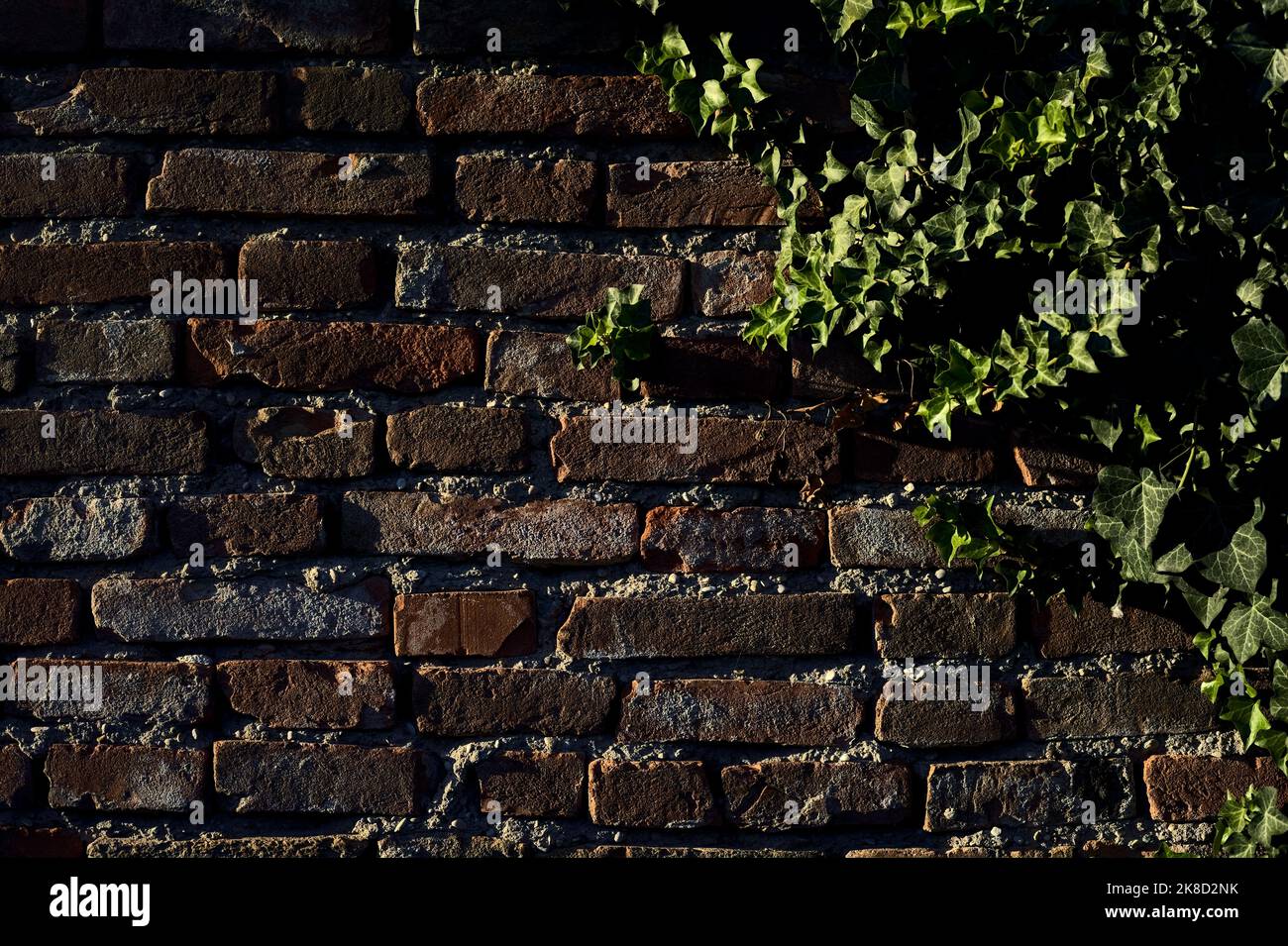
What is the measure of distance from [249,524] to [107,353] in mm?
227

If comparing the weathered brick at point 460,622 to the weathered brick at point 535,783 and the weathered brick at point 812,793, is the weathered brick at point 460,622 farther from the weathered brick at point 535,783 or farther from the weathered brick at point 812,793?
the weathered brick at point 812,793

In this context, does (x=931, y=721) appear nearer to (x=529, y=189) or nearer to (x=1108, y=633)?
(x=1108, y=633)

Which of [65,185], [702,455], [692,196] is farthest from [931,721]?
[65,185]

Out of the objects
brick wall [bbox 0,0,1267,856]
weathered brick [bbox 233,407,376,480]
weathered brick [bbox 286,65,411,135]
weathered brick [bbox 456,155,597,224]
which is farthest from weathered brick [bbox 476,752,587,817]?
weathered brick [bbox 286,65,411,135]

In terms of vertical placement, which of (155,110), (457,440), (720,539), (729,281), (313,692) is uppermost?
(155,110)

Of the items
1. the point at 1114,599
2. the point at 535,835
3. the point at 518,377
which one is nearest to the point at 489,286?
the point at 518,377

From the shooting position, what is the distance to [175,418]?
1028mm

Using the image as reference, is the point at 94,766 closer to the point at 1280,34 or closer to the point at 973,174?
the point at 973,174

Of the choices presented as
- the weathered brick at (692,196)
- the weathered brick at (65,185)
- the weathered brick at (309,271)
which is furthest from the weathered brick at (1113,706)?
the weathered brick at (65,185)

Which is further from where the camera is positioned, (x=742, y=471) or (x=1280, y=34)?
(x=742, y=471)

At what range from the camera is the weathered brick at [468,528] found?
1.03 metres

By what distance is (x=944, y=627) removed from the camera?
40.8 inches

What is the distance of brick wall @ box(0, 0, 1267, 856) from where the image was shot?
102 cm

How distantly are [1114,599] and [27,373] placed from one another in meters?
1.12
